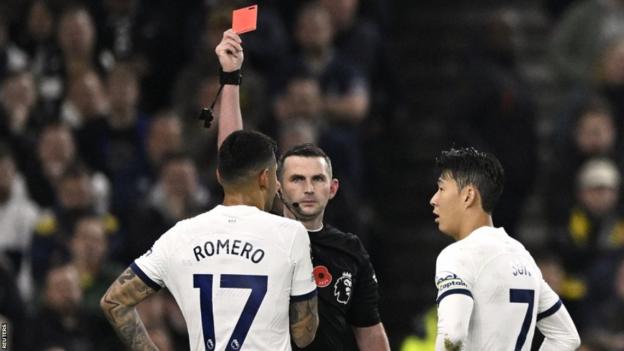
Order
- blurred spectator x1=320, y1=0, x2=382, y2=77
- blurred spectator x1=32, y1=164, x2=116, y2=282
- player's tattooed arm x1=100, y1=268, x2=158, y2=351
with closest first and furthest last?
player's tattooed arm x1=100, y1=268, x2=158, y2=351 < blurred spectator x1=32, y1=164, x2=116, y2=282 < blurred spectator x1=320, y1=0, x2=382, y2=77

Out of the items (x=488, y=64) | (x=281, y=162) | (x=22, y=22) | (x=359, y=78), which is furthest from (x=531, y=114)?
(x=281, y=162)

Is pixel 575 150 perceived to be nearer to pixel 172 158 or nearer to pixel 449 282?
pixel 172 158

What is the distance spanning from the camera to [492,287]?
269 inches

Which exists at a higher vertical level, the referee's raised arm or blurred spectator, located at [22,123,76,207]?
the referee's raised arm

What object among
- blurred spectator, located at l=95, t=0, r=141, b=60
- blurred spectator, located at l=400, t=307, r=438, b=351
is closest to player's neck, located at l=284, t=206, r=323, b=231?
blurred spectator, located at l=400, t=307, r=438, b=351

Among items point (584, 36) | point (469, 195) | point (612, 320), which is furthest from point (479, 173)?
point (584, 36)

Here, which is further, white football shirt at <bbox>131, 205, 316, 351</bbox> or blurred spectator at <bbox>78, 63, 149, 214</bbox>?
blurred spectator at <bbox>78, 63, 149, 214</bbox>

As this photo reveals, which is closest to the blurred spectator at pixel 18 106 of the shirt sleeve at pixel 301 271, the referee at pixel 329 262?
the referee at pixel 329 262

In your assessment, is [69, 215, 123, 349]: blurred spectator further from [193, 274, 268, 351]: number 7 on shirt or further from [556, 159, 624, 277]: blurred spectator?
[193, 274, 268, 351]: number 7 on shirt

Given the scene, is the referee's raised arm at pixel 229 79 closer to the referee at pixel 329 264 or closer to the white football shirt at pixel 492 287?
the referee at pixel 329 264

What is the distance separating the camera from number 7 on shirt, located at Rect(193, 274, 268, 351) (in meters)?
6.79

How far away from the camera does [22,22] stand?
13.6m

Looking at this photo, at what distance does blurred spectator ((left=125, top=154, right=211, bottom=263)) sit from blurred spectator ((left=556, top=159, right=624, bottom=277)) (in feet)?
9.88

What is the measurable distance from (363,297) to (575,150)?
6.17 m
